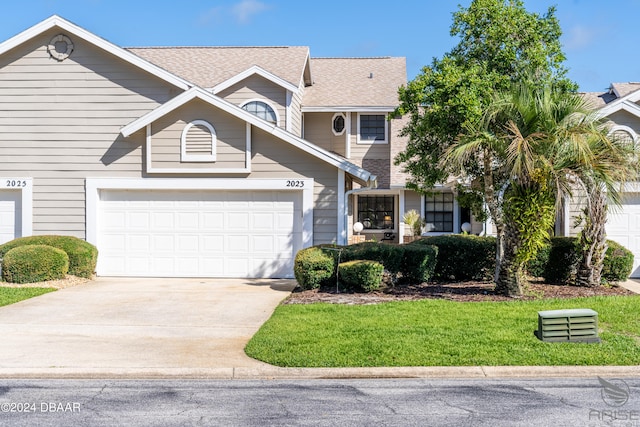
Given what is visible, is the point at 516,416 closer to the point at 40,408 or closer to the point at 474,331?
the point at 474,331

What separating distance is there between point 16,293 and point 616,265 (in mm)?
12777

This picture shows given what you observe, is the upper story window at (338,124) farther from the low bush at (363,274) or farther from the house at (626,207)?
the low bush at (363,274)

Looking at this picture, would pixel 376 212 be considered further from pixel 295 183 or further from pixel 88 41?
pixel 88 41

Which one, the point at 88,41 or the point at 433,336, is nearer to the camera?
the point at 433,336

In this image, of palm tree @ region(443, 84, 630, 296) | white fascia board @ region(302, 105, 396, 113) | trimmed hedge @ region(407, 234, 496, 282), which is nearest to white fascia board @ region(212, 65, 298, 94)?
white fascia board @ region(302, 105, 396, 113)

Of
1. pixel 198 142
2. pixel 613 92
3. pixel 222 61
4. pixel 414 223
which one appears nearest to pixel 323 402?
pixel 198 142

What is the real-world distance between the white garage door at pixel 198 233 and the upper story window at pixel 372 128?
796 cm

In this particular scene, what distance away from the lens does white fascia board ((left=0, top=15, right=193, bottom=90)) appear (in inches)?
650

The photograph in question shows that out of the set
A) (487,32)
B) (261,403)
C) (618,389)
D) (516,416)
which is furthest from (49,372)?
(487,32)

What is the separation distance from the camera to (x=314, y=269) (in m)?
13.8

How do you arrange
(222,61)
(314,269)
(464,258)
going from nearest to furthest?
(314,269) < (464,258) < (222,61)

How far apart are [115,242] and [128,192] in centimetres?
132

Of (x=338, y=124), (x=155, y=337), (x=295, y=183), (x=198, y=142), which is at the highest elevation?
(x=338, y=124)

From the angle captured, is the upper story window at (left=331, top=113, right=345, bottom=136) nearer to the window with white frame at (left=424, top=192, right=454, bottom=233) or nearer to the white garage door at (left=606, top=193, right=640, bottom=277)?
the window with white frame at (left=424, top=192, right=454, bottom=233)
